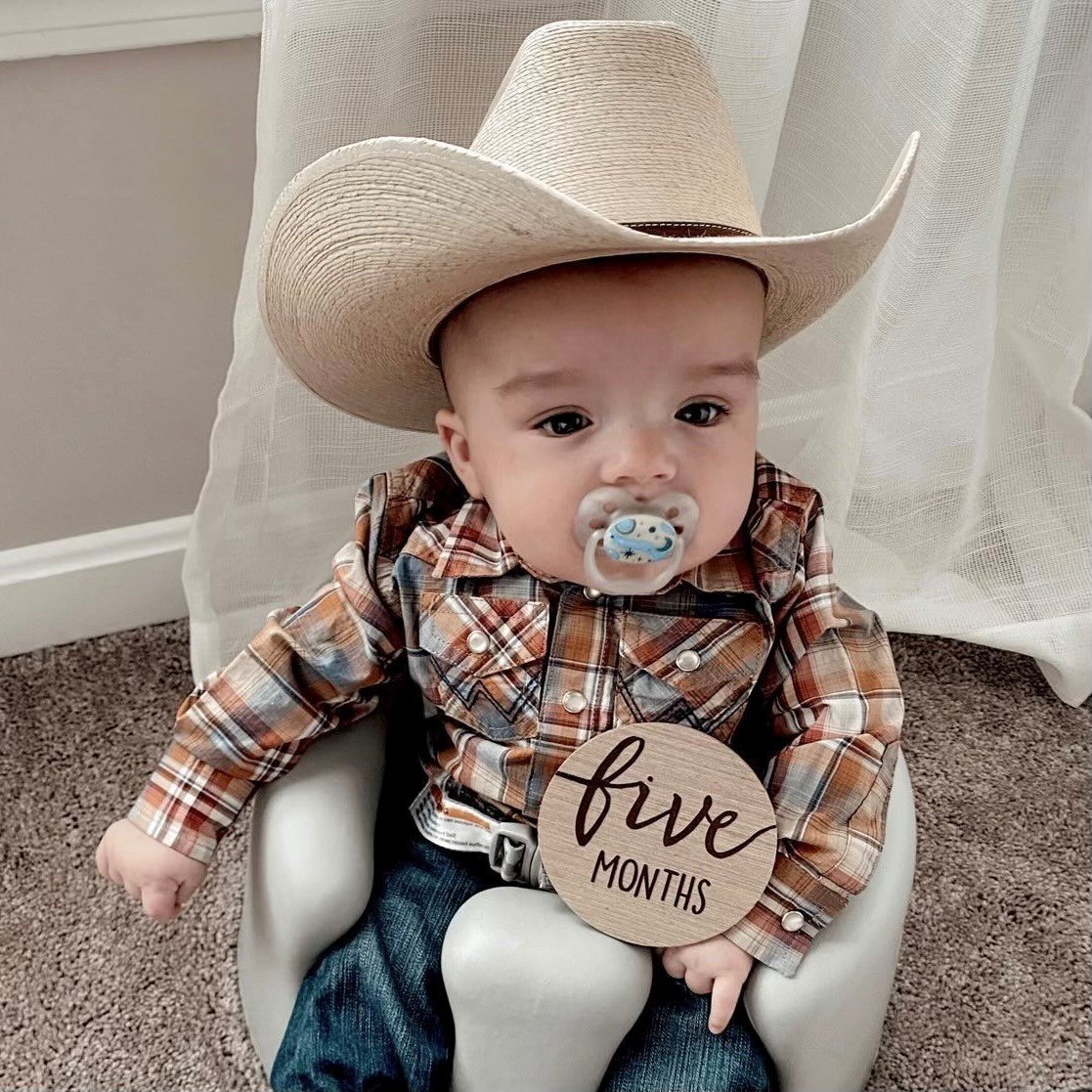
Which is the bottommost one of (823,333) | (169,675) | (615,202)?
(169,675)

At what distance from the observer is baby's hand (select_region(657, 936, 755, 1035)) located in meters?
0.86

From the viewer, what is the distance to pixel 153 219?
1.18 meters

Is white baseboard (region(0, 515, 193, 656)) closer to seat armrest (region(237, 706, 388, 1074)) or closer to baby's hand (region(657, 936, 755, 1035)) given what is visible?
seat armrest (region(237, 706, 388, 1074))

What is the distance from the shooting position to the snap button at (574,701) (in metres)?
0.90

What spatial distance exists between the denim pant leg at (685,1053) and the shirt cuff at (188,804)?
0.33m

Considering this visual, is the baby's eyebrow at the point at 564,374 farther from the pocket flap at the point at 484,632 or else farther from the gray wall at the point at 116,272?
the gray wall at the point at 116,272

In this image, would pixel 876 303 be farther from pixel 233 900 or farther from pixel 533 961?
pixel 233 900

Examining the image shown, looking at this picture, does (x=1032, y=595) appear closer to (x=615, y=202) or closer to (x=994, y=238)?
(x=994, y=238)

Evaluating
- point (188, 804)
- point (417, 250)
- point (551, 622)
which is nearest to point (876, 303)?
point (551, 622)

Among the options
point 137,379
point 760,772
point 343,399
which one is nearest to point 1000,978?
point 760,772

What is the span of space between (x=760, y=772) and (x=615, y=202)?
0.46m

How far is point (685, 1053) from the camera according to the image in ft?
2.86

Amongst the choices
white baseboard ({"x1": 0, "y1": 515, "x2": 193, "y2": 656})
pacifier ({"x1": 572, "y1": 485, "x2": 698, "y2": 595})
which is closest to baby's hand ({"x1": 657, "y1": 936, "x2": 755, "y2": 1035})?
pacifier ({"x1": 572, "y1": 485, "x2": 698, "y2": 595})

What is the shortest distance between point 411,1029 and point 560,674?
0.26m
